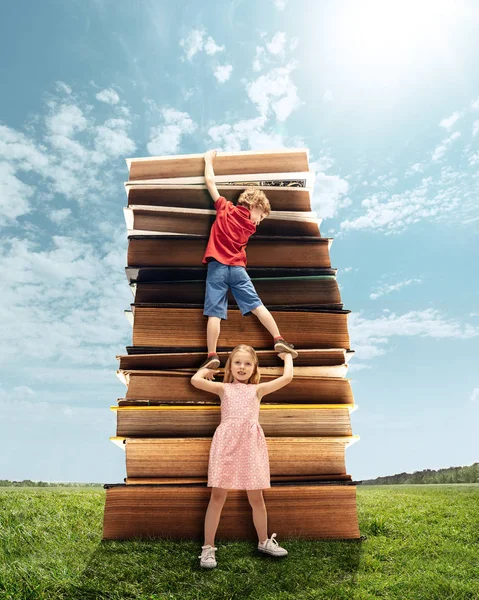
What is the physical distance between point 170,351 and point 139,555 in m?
1.46

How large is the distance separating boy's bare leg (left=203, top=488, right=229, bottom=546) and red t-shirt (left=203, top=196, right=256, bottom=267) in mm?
1749

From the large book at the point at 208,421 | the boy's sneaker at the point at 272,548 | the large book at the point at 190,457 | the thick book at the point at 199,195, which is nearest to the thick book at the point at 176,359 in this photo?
the large book at the point at 208,421

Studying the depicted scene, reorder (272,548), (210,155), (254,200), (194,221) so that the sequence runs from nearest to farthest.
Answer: (272,548) → (254,200) → (194,221) → (210,155)

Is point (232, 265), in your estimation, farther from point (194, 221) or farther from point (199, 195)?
point (199, 195)

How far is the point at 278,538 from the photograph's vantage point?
3535 millimetres

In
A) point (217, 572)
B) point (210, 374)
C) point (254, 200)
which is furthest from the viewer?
point (254, 200)

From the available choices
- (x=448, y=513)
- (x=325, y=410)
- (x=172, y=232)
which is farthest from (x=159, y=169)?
(x=448, y=513)

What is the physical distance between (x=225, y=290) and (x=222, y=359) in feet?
1.84

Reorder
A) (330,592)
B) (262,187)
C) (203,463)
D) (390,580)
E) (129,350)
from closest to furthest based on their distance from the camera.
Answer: (330,592) < (390,580) < (203,463) < (129,350) < (262,187)

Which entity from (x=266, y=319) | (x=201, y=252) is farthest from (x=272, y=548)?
(x=201, y=252)

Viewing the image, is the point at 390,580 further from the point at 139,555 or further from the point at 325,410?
the point at 139,555

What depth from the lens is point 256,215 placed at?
166 inches

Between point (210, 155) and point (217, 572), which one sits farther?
point (210, 155)

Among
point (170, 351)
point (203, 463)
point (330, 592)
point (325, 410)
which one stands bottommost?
point (330, 592)
